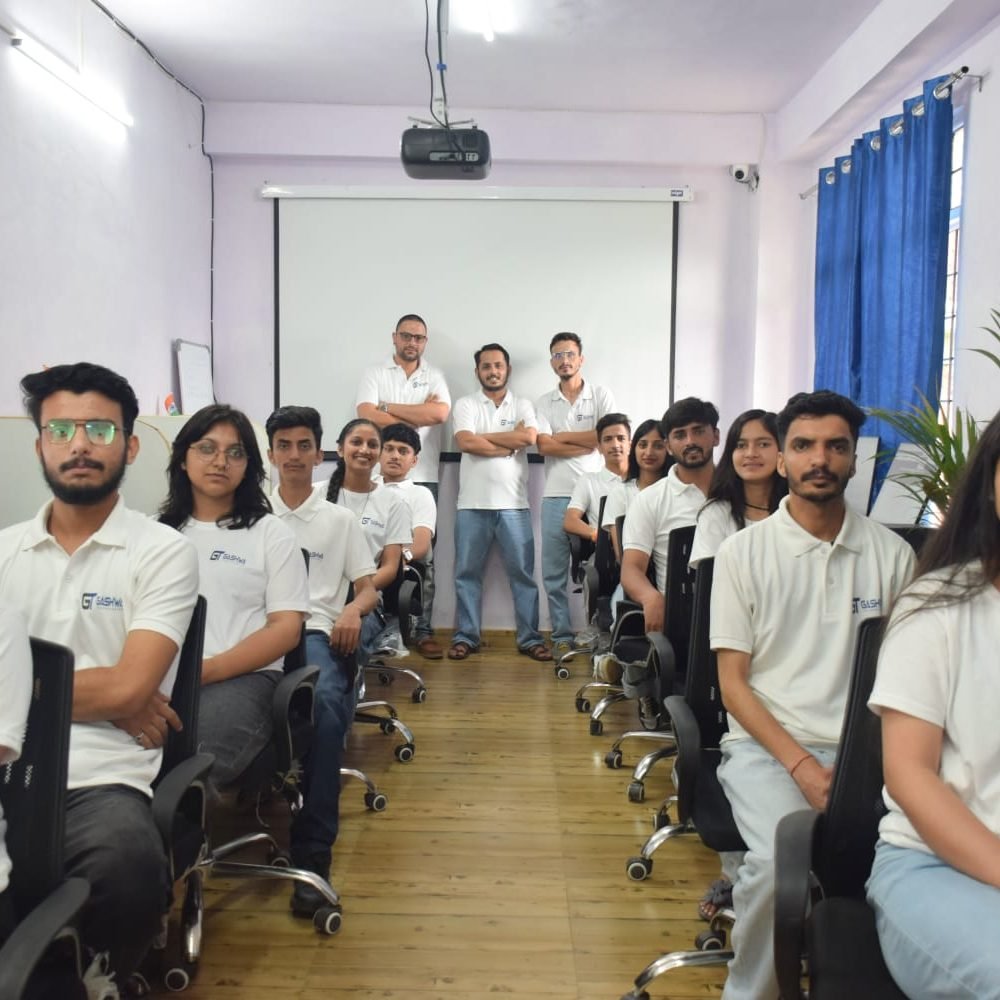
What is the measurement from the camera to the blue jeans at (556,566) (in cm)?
536

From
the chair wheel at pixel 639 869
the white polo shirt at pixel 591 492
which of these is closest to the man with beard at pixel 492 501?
the white polo shirt at pixel 591 492

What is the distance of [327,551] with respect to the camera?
2.93 meters

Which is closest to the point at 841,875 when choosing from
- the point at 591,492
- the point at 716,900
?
the point at 716,900

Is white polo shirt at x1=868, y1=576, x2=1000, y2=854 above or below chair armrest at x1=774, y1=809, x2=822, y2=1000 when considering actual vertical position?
above

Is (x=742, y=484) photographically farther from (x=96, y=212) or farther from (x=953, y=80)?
(x=96, y=212)

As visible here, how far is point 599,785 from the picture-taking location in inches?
126

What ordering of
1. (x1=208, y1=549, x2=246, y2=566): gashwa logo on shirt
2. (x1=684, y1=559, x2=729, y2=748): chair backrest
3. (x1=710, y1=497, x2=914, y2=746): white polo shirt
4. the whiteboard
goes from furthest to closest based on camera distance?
the whiteboard < (x1=208, y1=549, x2=246, y2=566): gashwa logo on shirt < (x1=684, y1=559, x2=729, y2=748): chair backrest < (x1=710, y1=497, x2=914, y2=746): white polo shirt

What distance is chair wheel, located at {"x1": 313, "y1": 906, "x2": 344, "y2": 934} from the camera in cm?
216

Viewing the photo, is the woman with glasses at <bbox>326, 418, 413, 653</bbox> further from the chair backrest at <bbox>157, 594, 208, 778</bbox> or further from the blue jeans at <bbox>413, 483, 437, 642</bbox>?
the chair backrest at <bbox>157, 594, 208, 778</bbox>

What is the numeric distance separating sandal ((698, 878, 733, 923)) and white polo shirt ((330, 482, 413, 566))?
6.44 ft

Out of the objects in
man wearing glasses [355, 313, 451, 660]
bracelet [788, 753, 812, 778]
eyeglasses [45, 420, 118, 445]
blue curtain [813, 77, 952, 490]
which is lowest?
bracelet [788, 753, 812, 778]

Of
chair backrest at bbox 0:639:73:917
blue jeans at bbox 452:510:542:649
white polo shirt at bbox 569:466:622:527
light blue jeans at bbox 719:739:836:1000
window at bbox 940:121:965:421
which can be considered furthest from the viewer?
blue jeans at bbox 452:510:542:649

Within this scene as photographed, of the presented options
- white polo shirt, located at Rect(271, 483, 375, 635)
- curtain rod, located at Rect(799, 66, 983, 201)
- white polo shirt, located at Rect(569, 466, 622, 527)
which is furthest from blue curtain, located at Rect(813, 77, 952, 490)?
white polo shirt, located at Rect(271, 483, 375, 635)

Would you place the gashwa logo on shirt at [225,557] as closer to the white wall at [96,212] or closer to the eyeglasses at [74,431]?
the eyeglasses at [74,431]
